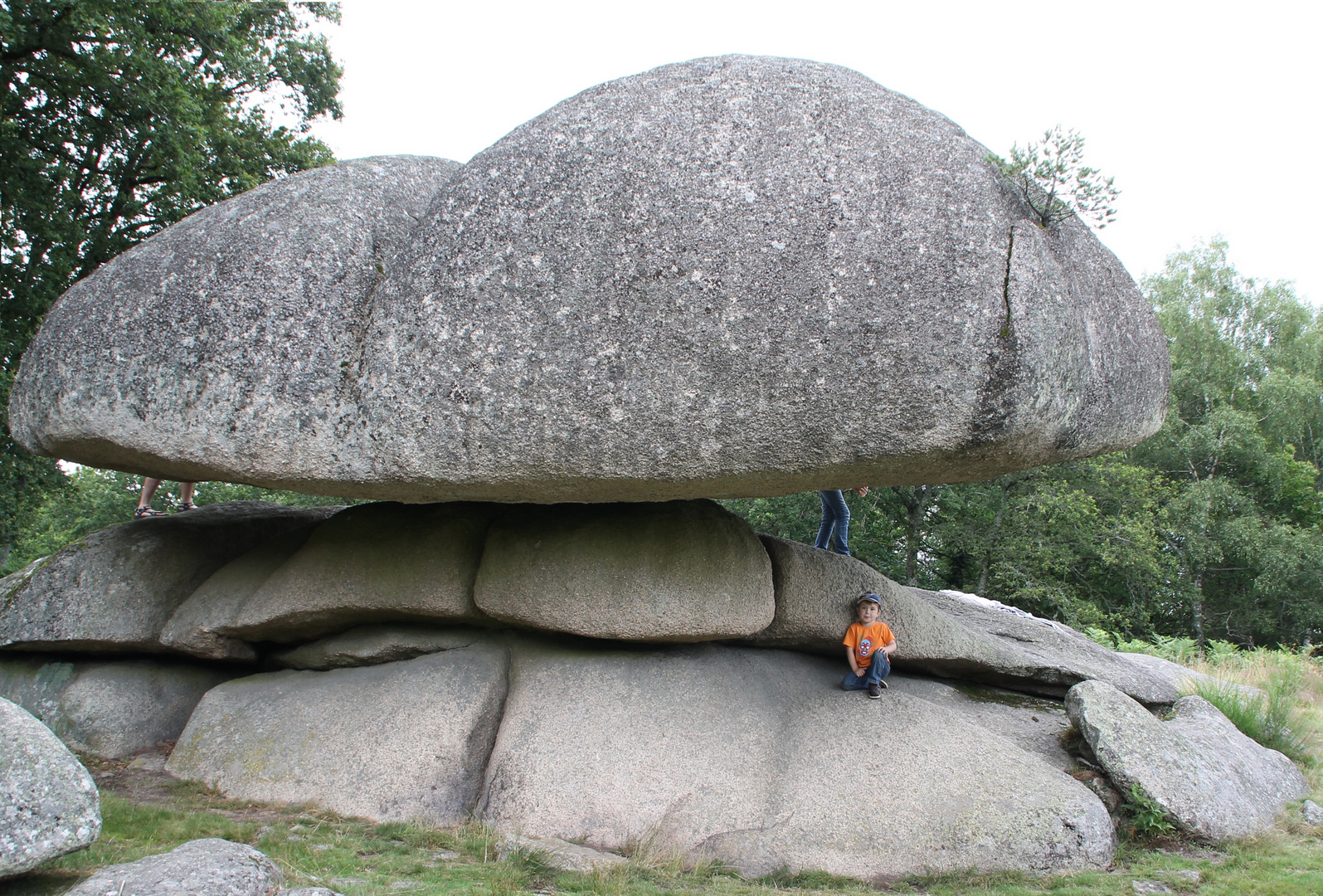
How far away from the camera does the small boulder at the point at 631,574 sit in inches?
226

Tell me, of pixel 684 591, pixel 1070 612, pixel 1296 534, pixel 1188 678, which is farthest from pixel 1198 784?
pixel 1296 534

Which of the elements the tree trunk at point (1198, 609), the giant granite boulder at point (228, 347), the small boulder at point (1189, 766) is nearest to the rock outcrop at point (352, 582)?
the giant granite boulder at point (228, 347)

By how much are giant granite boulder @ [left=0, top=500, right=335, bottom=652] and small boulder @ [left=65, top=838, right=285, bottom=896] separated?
3560 mm

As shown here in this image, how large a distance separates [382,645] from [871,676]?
360cm

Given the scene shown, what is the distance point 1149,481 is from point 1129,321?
18.5 meters

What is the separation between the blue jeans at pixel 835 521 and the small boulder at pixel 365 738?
3.23 meters

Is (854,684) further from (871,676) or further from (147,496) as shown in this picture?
(147,496)

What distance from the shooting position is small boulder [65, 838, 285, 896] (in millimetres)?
3176

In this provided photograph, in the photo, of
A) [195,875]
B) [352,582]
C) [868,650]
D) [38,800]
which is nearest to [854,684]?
[868,650]

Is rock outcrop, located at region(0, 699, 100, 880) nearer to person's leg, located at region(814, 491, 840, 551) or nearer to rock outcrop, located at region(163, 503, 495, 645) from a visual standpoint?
rock outcrop, located at region(163, 503, 495, 645)

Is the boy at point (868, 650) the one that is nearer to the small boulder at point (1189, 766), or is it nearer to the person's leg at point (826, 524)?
the small boulder at point (1189, 766)

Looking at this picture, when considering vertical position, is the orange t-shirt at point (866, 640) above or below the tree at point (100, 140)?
below

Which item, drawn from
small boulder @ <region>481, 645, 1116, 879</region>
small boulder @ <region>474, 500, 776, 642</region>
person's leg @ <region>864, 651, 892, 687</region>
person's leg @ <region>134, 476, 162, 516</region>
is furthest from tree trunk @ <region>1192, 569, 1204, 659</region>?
person's leg @ <region>134, 476, 162, 516</region>

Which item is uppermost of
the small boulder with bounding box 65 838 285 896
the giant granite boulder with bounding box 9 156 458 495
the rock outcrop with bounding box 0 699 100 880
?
the giant granite boulder with bounding box 9 156 458 495
